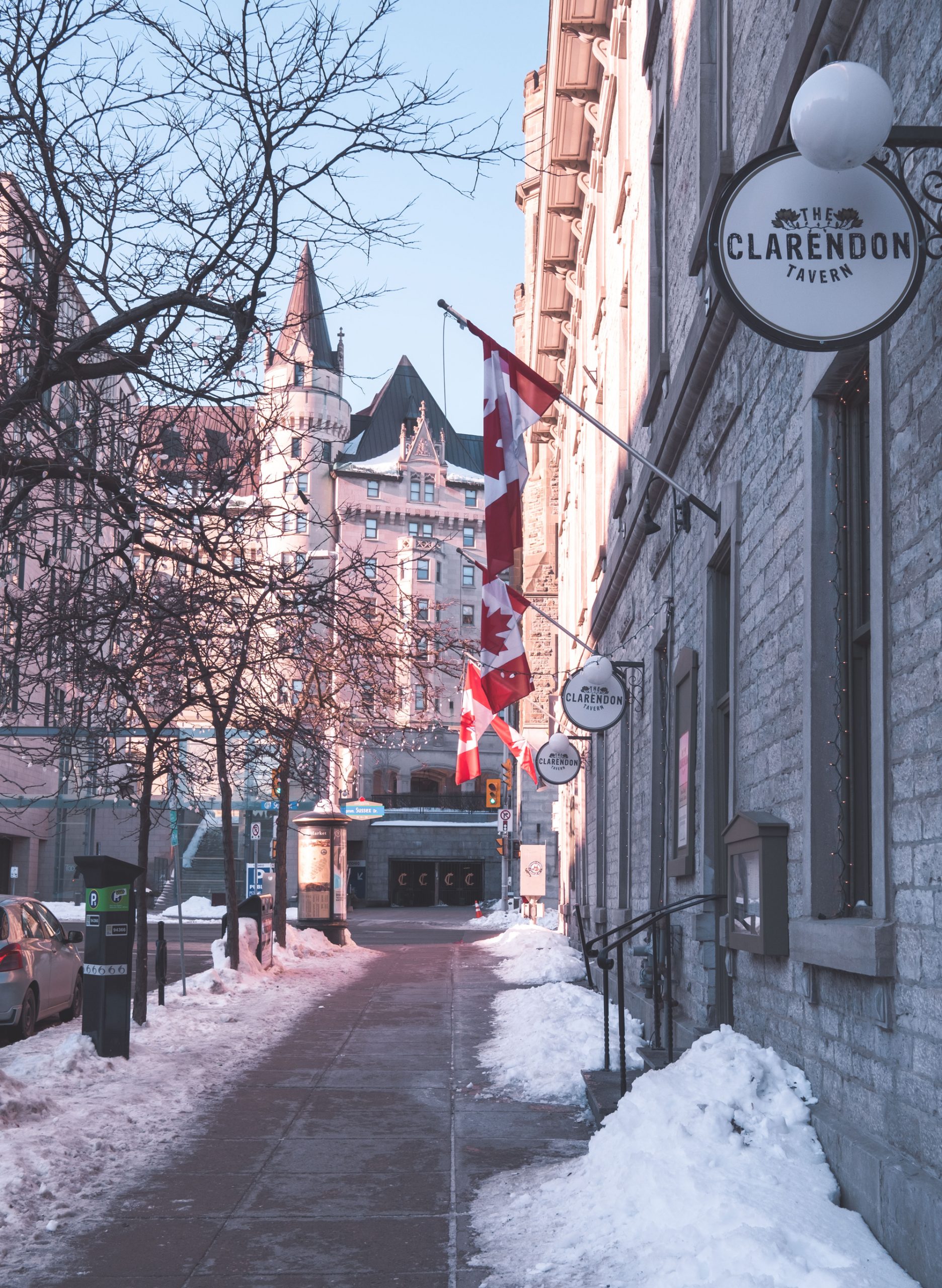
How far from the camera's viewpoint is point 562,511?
35.5m

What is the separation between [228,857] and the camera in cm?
2055

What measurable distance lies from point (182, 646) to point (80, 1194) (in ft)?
18.5

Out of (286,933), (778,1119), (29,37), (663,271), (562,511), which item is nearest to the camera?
(778,1119)

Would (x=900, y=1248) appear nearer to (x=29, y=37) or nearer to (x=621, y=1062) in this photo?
(x=621, y=1062)

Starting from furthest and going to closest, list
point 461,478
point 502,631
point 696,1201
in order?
point 461,478 → point 502,631 → point 696,1201

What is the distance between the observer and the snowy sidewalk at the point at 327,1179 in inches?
235

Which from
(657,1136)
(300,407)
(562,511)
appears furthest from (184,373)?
(300,407)

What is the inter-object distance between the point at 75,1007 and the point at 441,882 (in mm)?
63670

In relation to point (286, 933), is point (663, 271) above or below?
above

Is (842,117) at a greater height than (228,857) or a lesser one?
greater

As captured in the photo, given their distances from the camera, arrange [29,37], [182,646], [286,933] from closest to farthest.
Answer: [29,37] < [182,646] < [286,933]

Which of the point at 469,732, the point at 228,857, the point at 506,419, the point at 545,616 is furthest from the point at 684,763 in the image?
the point at 469,732

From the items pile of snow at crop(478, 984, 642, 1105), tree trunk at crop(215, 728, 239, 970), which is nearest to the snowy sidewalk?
pile of snow at crop(478, 984, 642, 1105)

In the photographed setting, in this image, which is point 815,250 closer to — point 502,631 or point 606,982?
point 606,982
